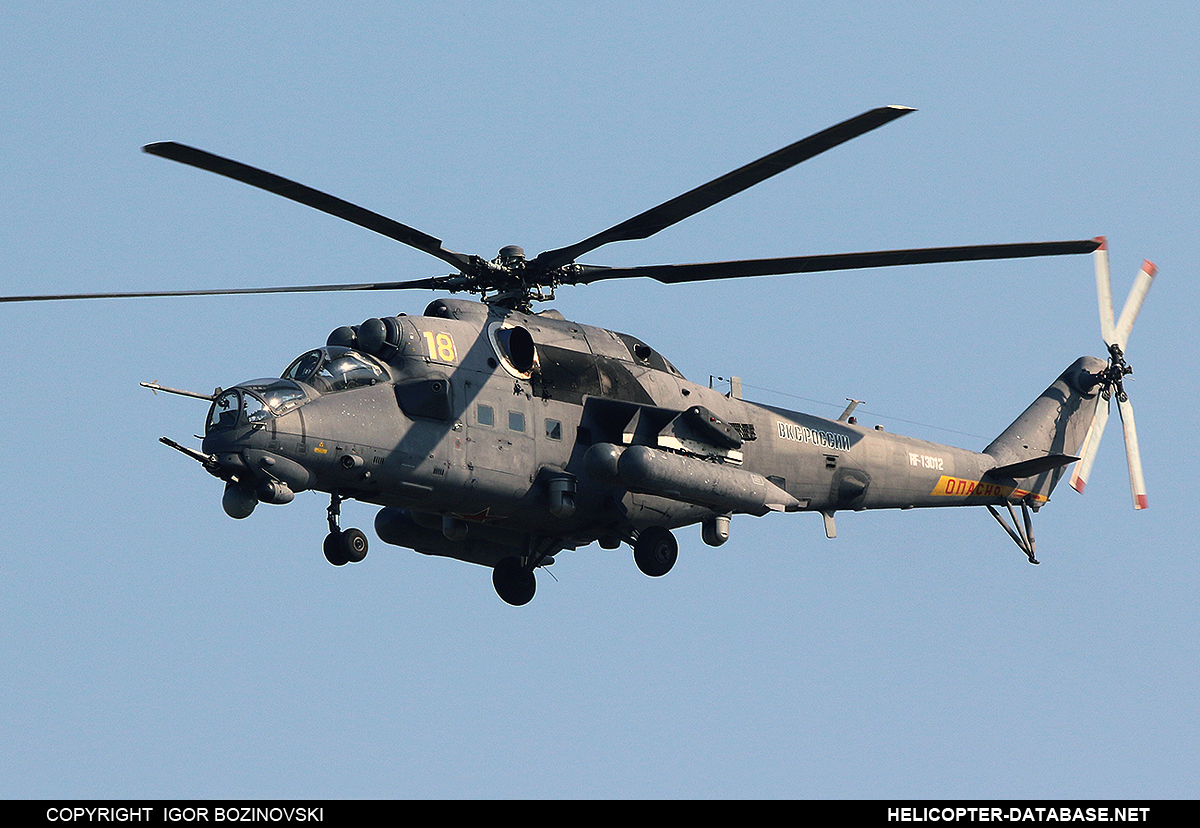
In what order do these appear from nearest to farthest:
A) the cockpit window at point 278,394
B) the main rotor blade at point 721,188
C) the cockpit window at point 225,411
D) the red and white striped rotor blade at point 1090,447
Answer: the main rotor blade at point 721,188 → the cockpit window at point 225,411 → the cockpit window at point 278,394 → the red and white striped rotor blade at point 1090,447

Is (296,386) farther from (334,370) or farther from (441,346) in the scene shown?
(441,346)

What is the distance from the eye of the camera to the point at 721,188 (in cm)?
2194

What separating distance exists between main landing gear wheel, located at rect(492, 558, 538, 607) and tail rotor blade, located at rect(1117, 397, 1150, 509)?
39.6ft

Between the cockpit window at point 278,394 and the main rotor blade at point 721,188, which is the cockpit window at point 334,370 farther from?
the main rotor blade at point 721,188

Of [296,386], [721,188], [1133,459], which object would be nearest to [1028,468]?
[1133,459]

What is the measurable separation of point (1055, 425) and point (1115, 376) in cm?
155

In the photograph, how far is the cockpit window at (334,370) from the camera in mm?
23344

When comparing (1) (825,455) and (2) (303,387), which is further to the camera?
(1) (825,455)

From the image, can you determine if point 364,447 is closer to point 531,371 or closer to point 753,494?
point 531,371

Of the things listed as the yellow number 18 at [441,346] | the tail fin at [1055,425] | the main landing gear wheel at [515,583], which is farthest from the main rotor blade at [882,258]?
the tail fin at [1055,425]

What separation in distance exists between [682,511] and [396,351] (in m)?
5.90

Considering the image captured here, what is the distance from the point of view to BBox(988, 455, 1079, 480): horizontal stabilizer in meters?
30.2

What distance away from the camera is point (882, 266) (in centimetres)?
2453

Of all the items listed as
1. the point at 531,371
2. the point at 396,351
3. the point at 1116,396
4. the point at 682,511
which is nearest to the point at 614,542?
the point at 682,511
